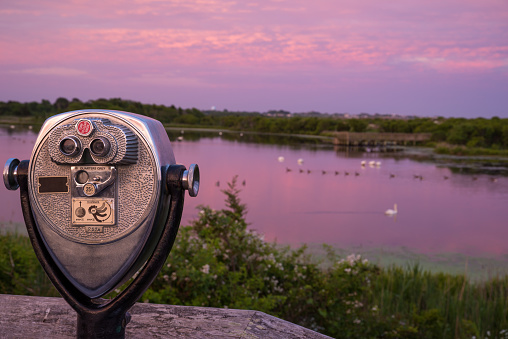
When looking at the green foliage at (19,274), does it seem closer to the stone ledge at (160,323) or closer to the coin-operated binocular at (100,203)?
the stone ledge at (160,323)

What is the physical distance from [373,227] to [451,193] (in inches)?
244

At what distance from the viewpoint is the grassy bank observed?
3090 millimetres

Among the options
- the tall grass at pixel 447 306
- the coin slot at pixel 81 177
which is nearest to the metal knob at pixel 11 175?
the coin slot at pixel 81 177

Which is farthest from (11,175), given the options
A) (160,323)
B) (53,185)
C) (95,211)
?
(160,323)

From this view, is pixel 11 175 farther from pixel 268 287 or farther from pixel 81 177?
pixel 268 287

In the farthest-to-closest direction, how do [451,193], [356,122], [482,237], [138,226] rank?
[356,122], [451,193], [482,237], [138,226]

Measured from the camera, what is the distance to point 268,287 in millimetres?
3754

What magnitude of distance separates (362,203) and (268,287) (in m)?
10.4

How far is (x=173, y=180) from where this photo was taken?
1255 millimetres

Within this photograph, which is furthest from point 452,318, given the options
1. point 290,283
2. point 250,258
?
point 250,258

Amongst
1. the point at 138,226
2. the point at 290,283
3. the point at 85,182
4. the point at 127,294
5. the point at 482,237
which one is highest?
the point at 85,182

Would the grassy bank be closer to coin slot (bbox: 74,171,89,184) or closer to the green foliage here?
the green foliage

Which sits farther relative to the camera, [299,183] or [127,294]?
[299,183]

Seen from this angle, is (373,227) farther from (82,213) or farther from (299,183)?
(82,213)
